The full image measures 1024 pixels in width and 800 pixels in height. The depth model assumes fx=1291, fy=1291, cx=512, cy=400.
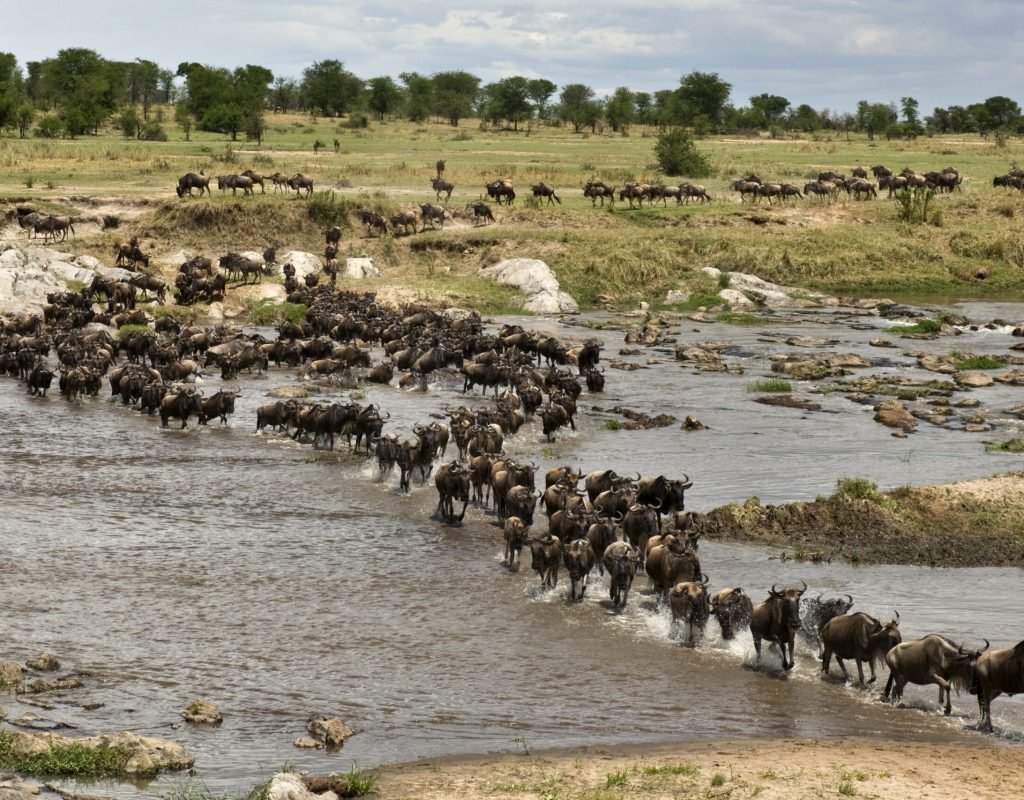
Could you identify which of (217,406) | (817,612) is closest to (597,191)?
(217,406)

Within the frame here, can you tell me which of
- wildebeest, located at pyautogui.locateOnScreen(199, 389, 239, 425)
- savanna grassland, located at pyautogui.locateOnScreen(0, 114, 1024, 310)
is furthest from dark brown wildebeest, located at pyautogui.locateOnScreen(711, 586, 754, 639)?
savanna grassland, located at pyautogui.locateOnScreen(0, 114, 1024, 310)

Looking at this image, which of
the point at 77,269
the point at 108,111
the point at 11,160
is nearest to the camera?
the point at 77,269

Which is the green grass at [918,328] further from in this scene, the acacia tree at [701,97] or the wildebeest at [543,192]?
the acacia tree at [701,97]

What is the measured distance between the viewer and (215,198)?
167 feet

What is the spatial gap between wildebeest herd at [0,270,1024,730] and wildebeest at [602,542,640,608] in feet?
0.07

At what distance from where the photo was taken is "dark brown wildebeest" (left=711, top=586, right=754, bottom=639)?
15.7 m

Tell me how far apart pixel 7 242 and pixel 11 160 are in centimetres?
1950

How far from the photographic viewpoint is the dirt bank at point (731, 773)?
462 inches

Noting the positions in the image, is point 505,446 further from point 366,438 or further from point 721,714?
point 721,714

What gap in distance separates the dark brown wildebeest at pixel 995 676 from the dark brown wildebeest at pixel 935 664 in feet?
0.41

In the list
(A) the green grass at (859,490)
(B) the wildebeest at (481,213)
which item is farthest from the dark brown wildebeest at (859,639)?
(B) the wildebeest at (481,213)

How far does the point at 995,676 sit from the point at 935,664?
2.09 ft

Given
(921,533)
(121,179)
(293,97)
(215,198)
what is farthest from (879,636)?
(293,97)

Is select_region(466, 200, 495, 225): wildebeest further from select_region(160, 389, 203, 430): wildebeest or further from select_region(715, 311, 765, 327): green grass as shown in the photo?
select_region(160, 389, 203, 430): wildebeest
